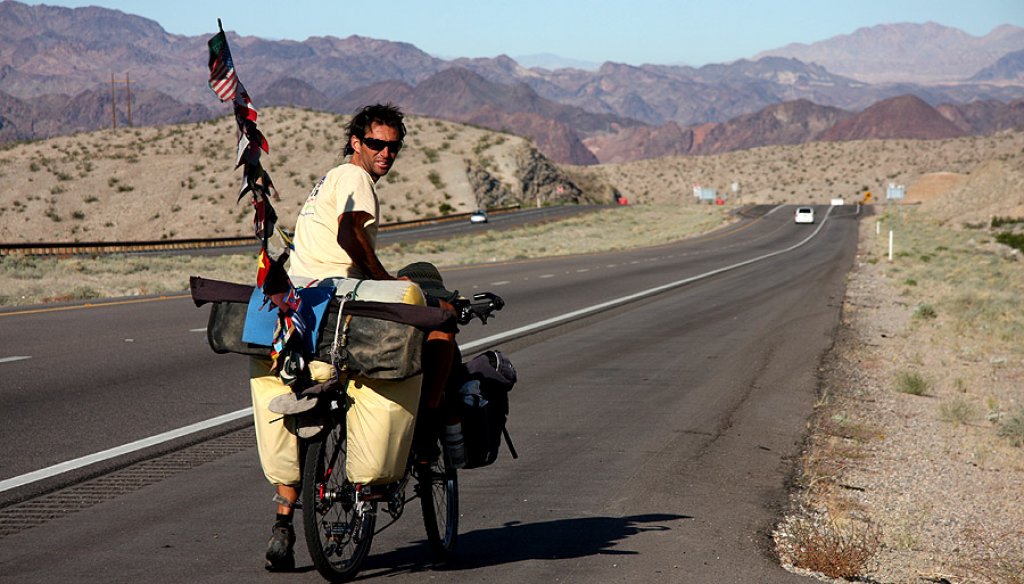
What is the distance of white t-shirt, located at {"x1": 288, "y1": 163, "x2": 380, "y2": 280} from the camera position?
5297mm

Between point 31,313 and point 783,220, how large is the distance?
81754mm

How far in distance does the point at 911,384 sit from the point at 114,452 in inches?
375

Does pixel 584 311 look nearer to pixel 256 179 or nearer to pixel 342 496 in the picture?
pixel 342 496

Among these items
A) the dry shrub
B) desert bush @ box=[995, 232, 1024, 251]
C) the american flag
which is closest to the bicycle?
the american flag

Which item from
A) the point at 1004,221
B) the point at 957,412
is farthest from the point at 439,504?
the point at 1004,221

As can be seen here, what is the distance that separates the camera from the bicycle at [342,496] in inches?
202

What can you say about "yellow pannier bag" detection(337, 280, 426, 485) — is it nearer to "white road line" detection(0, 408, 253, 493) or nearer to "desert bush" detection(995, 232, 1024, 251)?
"white road line" detection(0, 408, 253, 493)

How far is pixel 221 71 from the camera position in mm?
4496

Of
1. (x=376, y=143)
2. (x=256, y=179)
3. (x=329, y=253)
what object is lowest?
(x=329, y=253)

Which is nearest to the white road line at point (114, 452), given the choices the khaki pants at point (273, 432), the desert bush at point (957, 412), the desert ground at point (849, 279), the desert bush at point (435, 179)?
the khaki pants at point (273, 432)

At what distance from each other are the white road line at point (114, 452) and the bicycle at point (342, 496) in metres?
3.05

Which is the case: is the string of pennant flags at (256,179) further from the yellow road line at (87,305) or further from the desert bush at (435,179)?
the desert bush at (435,179)

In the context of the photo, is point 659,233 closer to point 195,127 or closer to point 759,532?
point 195,127

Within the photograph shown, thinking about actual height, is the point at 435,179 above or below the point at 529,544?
below
